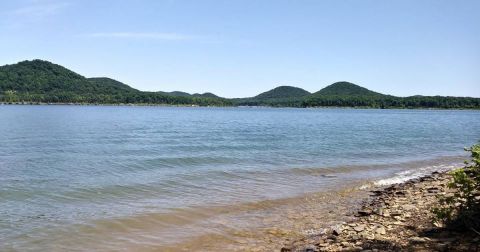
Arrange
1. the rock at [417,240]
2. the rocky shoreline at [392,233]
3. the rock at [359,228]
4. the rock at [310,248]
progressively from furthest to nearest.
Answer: the rock at [359,228] < the rock at [310,248] < the rock at [417,240] < the rocky shoreline at [392,233]

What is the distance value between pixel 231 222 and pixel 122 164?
1288 cm

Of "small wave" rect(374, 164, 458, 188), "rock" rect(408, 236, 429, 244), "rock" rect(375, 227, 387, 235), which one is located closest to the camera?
"rock" rect(408, 236, 429, 244)

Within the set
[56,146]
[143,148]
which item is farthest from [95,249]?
[56,146]

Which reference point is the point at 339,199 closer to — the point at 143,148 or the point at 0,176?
the point at 0,176

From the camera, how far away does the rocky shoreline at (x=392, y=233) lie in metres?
8.39

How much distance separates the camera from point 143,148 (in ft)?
105

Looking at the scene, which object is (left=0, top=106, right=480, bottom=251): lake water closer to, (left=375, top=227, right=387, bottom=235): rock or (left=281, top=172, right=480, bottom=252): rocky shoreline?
(left=281, top=172, right=480, bottom=252): rocky shoreline

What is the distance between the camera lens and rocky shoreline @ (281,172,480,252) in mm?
8391

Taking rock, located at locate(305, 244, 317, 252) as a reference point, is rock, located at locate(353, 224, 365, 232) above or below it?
above

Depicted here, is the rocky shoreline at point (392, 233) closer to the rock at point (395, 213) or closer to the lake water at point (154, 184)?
the rock at point (395, 213)

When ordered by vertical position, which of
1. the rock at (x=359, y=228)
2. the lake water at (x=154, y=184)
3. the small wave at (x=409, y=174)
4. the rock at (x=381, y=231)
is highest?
the rock at (x=381, y=231)

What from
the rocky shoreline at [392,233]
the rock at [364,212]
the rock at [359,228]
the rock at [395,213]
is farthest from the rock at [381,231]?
the rock at [364,212]

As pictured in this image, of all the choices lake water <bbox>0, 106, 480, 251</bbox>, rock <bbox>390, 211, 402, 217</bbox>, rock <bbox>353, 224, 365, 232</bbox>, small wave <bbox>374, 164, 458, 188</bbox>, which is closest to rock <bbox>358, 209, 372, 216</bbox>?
rock <bbox>390, 211, 402, 217</bbox>

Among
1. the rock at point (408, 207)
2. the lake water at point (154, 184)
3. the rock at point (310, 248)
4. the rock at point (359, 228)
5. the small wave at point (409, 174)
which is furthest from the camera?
the small wave at point (409, 174)
